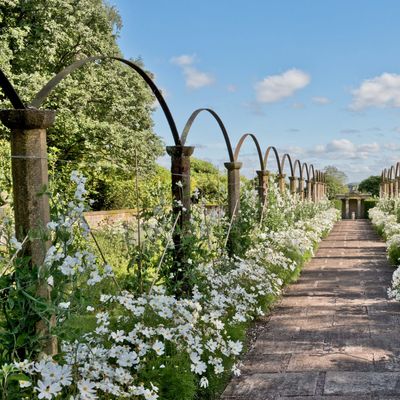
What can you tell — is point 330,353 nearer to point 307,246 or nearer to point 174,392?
point 174,392

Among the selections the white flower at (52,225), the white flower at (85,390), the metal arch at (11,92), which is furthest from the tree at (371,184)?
the white flower at (85,390)

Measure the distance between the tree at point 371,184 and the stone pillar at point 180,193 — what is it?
49.8m

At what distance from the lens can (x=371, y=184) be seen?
176ft

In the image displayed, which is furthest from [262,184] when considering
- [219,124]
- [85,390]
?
[85,390]

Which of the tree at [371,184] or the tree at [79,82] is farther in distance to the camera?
the tree at [371,184]

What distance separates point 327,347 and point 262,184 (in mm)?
4850

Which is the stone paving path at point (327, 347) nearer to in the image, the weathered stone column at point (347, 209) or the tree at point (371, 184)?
the weathered stone column at point (347, 209)

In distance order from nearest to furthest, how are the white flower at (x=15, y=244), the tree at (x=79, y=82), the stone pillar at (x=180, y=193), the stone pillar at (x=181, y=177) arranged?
the white flower at (x=15, y=244) → the stone pillar at (x=180, y=193) → the stone pillar at (x=181, y=177) → the tree at (x=79, y=82)

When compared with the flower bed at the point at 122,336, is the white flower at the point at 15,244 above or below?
above

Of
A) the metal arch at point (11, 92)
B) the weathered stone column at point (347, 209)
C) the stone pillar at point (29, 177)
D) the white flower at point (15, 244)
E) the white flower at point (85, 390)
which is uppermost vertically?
the metal arch at point (11, 92)

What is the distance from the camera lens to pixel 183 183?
4664 mm

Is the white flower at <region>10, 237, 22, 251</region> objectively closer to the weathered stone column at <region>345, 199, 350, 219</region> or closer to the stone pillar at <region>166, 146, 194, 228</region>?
the stone pillar at <region>166, 146, 194, 228</region>

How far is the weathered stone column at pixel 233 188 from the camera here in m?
6.57

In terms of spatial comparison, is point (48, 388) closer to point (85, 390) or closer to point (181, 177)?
point (85, 390)
